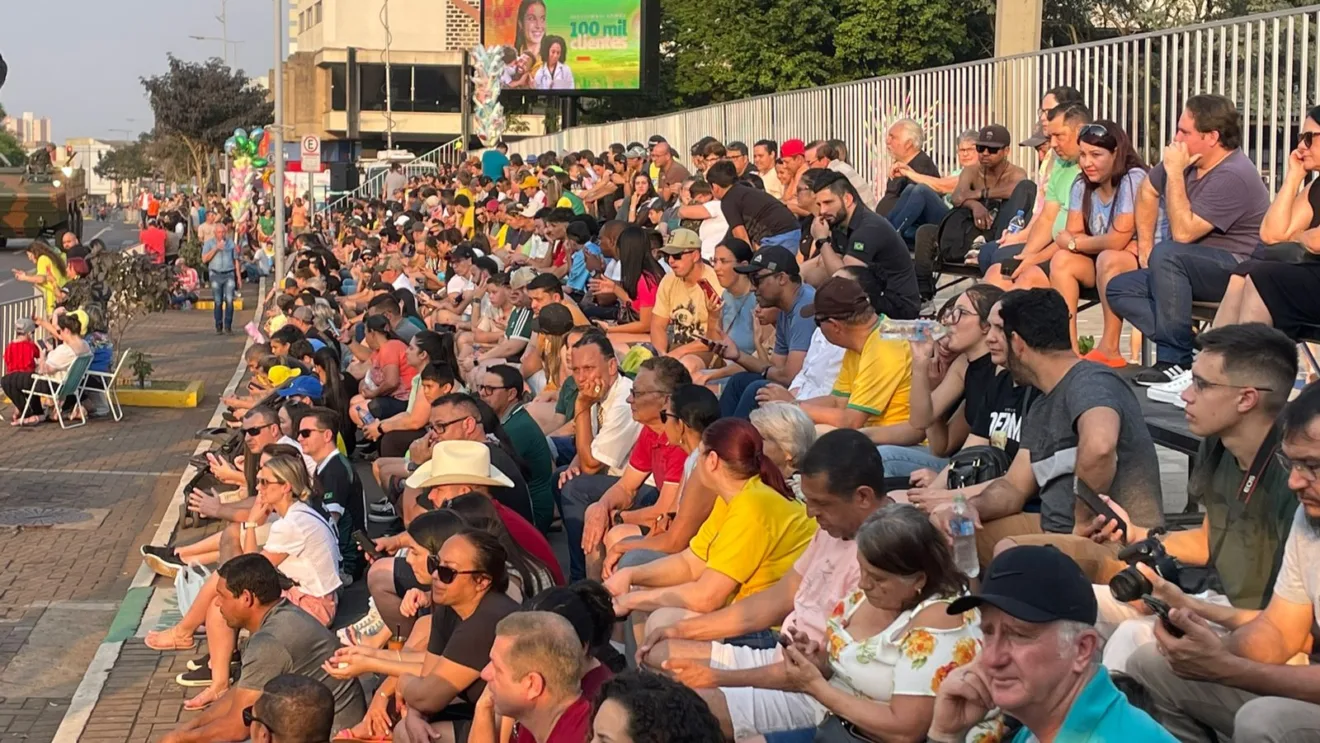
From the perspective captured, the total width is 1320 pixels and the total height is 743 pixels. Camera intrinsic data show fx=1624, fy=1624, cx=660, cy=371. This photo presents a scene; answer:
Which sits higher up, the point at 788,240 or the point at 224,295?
the point at 788,240

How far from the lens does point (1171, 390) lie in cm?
791

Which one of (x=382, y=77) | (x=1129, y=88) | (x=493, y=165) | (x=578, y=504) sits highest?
(x=382, y=77)

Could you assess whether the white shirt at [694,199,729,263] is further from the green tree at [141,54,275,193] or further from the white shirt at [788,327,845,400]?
the green tree at [141,54,275,193]

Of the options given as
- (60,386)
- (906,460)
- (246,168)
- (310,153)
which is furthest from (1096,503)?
(246,168)

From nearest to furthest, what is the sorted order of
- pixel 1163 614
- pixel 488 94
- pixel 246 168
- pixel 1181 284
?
pixel 1163 614
pixel 1181 284
pixel 246 168
pixel 488 94

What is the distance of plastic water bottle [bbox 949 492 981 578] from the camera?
18.2 feet

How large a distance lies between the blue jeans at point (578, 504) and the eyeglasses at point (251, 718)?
272 centimetres

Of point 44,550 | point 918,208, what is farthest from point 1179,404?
point 44,550

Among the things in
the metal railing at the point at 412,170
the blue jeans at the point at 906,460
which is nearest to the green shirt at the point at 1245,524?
the blue jeans at the point at 906,460

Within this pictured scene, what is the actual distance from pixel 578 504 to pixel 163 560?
3047mm

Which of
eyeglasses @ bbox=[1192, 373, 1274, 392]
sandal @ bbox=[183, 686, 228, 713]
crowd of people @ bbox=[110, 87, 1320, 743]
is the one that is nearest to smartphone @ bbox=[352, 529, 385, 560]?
crowd of people @ bbox=[110, 87, 1320, 743]

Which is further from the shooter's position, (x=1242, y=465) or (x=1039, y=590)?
(x=1242, y=465)

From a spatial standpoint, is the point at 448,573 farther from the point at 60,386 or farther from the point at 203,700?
the point at 60,386

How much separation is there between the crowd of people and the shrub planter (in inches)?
254
